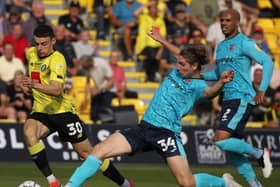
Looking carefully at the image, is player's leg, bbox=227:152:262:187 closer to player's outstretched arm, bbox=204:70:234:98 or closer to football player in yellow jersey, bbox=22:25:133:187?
football player in yellow jersey, bbox=22:25:133:187

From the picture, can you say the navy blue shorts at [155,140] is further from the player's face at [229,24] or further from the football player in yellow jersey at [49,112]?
the player's face at [229,24]

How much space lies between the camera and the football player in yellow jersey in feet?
44.3

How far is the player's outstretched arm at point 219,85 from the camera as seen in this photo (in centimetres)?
1170

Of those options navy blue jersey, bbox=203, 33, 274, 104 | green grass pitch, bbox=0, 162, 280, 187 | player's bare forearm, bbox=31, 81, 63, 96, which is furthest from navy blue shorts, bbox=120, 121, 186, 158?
green grass pitch, bbox=0, 162, 280, 187

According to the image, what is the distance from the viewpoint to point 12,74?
21016 mm

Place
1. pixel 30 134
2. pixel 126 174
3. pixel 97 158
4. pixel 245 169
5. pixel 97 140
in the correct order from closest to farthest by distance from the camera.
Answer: pixel 97 158, pixel 30 134, pixel 245 169, pixel 126 174, pixel 97 140

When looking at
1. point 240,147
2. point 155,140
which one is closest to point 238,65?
point 240,147

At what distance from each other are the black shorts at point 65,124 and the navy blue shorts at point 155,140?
209 cm

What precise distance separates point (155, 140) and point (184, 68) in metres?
0.84

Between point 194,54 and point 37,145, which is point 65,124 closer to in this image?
point 37,145

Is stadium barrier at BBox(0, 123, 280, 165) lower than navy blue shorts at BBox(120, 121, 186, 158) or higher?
lower

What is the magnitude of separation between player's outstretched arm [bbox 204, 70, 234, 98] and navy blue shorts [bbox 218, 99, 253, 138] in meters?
2.09

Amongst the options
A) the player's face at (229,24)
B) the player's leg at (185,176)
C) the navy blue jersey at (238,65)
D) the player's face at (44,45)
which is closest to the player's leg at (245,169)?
the navy blue jersey at (238,65)

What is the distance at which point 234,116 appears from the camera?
554 inches
